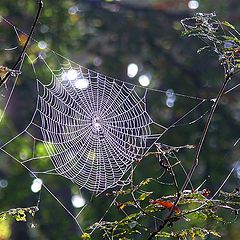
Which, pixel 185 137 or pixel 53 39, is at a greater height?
pixel 53 39

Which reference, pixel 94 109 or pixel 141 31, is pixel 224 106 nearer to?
pixel 141 31

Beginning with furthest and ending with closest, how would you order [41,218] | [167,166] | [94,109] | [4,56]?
[41,218] < [4,56] < [94,109] < [167,166]

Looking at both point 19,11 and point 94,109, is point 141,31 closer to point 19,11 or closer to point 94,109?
point 19,11

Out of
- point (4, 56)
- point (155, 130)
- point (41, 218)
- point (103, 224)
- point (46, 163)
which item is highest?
point (103, 224)

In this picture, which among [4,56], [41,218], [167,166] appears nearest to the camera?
[167,166]

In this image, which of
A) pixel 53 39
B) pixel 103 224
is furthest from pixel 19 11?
pixel 103 224

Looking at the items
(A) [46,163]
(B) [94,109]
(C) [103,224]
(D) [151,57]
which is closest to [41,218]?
(A) [46,163]

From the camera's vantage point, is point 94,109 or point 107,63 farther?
point 107,63
